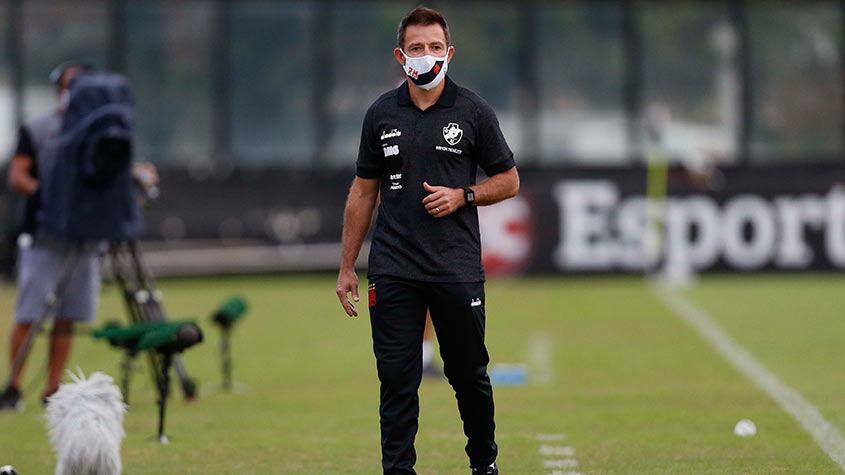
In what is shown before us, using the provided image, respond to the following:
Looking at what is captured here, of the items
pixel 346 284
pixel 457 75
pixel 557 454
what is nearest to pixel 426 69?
pixel 346 284

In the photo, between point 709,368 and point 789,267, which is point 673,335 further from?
point 789,267

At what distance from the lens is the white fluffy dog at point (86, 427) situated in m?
7.20

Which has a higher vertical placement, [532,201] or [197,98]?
[197,98]

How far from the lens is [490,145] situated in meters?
7.41

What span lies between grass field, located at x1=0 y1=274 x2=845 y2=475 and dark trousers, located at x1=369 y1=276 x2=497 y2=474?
1114 millimetres

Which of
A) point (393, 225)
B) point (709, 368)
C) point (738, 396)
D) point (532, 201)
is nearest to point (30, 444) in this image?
point (393, 225)

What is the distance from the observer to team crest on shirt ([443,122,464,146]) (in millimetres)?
7289

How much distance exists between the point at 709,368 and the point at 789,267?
1160 centimetres

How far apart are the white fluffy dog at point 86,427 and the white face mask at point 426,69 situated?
6.59ft

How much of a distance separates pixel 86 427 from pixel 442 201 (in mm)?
1874

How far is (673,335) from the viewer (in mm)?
16484

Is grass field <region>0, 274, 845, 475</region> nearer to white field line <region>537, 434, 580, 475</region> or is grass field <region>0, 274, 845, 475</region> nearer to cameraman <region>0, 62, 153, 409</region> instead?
white field line <region>537, 434, 580, 475</region>

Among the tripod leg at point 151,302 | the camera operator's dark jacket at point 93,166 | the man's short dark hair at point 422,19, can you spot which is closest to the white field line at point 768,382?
the man's short dark hair at point 422,19

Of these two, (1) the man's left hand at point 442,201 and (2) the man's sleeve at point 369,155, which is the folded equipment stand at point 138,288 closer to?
(2) the man's sleeve at point 369,155
